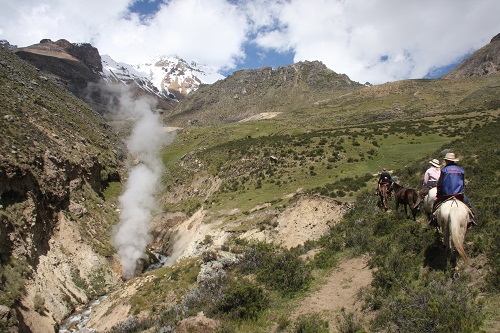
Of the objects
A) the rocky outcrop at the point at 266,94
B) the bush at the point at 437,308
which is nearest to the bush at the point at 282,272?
the bush at the point at 437,308

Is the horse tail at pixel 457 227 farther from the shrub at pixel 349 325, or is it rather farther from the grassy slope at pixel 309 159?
the shrub at pixel 349 325

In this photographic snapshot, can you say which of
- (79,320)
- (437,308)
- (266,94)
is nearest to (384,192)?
(437,308)

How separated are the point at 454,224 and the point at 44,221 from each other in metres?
27.2

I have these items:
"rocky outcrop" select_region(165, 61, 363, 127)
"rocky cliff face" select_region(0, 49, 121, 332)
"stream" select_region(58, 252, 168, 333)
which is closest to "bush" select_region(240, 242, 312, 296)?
"stream" select_region(58, 252, 168, 333)

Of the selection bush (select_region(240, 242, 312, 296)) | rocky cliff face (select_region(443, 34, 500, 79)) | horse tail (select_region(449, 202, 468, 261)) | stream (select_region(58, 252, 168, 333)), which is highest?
rocky cliff face (select_region(443, 34, 500, 79))

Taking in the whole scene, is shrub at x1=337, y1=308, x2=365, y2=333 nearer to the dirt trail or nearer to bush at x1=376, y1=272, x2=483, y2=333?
the dirt trail

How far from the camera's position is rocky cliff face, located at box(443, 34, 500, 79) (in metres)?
150

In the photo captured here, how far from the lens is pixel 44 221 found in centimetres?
2531

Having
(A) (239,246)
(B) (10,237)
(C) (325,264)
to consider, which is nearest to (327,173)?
(A) (239,246)

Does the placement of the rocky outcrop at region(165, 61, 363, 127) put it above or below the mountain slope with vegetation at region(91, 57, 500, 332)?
above

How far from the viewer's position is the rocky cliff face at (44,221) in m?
19.1

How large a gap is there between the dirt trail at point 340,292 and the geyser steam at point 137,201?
20.9 m

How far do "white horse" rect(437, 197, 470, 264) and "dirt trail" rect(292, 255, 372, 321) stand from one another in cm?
290

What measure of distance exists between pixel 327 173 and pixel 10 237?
2745 centimetres
